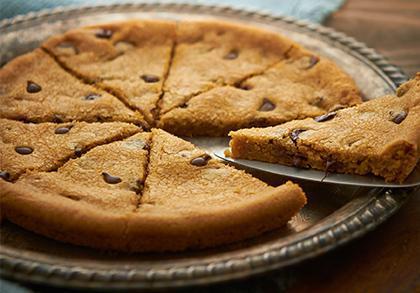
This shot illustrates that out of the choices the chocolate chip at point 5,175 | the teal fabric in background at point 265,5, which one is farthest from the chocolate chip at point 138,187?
the teal fabric in background at point 265,5

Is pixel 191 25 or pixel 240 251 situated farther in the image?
pixel 191 25

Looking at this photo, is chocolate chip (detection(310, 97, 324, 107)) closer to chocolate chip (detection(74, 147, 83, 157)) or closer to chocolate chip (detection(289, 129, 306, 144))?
chocolate chip (detection(289, 129, 306, 144))

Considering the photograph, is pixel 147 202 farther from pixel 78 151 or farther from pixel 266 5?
pixel 266 5

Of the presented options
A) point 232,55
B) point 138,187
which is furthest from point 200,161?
point 232,55

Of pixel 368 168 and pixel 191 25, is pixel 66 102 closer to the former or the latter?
pixel 191 25

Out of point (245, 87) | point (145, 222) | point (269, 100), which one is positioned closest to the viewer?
point (145, 222)

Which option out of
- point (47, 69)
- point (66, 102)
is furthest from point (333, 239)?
point (47, 69)

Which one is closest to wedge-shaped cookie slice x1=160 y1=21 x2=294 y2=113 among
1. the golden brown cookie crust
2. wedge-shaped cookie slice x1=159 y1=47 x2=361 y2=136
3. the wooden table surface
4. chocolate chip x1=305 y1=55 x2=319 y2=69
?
wedge-shaped cookie slice x1=159 y1=47 x2=361 y2=136
